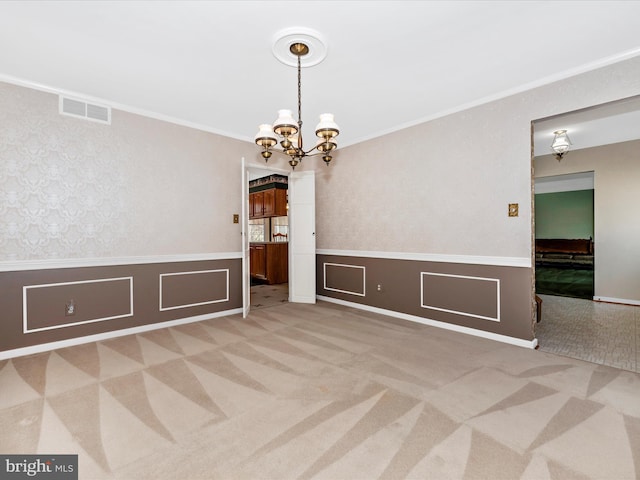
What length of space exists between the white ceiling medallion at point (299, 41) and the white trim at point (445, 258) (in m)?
2.78

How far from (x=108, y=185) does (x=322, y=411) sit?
139 inches

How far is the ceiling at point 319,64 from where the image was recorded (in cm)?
221

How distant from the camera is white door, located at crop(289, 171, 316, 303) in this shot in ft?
17.9

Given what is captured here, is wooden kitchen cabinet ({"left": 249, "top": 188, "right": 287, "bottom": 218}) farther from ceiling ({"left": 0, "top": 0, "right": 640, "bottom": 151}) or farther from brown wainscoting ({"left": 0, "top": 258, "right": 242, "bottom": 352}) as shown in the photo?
ceiling ({"left": 0, "top": 0, "right": 640, "bottom": 151})

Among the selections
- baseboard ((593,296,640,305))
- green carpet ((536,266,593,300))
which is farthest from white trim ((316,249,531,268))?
green carpet ((536,266,593,300))

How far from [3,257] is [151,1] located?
2.89 metres

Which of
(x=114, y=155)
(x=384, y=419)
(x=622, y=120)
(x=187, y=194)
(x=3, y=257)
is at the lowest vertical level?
(x=384, y=419)

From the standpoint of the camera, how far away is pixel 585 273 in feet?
28.7

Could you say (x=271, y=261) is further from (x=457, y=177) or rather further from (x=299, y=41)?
(x=299, y=41)

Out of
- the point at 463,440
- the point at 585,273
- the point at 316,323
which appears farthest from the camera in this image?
the point at 585,273

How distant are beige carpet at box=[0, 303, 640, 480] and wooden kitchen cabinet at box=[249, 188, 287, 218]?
5.25m

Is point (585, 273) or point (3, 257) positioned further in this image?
point (585, 273)

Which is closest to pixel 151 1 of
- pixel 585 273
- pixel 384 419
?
pixel 384 419

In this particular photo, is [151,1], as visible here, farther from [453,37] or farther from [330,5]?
[453,37]
